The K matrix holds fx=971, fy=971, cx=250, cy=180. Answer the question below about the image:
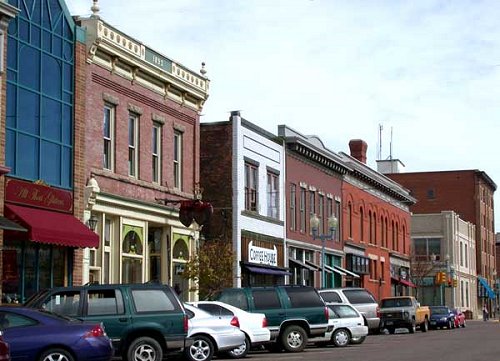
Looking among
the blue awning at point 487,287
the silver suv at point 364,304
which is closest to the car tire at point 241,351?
the silver suv at point 364,304

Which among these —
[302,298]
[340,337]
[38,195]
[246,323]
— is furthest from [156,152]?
[246,323]

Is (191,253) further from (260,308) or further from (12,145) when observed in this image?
(12,145)

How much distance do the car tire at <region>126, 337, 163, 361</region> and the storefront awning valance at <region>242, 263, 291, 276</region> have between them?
19.5 m

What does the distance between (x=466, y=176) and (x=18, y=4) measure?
3242 inches

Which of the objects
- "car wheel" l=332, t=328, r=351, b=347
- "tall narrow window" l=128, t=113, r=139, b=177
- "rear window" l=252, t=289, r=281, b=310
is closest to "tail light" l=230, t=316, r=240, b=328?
"rear window" l=252, t=289, r=281, b=310

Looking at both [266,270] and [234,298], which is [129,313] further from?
[266,270]

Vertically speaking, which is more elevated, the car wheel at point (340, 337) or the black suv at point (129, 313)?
the black suv at point (129, 313)

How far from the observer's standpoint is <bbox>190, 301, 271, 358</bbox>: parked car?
24.2 m

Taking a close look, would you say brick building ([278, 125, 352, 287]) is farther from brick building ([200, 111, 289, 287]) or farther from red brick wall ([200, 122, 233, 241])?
red brick wall ([200, 122, 233, 241])

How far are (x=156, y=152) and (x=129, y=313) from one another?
14.7m

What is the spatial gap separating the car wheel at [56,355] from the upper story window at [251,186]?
2385 cm

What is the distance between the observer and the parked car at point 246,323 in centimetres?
2425

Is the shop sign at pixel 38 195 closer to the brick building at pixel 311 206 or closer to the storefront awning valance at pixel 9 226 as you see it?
the storefront awning valance at pixel 9 226

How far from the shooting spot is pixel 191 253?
118 feet
